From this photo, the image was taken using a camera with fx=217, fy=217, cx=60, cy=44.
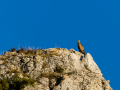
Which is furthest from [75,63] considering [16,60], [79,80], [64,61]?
[16,60]

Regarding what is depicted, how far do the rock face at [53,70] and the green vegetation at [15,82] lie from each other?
0.78ft

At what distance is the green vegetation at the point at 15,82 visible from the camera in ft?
45.6

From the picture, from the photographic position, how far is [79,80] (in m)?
15.7

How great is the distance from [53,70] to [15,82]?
3168 millimetres

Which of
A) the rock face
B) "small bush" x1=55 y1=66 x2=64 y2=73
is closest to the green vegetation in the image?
the rock face

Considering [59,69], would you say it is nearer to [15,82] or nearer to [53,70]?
[53,70]

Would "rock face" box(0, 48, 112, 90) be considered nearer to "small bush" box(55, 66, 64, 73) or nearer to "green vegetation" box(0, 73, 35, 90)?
"small bush" box(55, 66, 64, 73)

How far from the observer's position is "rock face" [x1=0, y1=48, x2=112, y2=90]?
48.2 feet

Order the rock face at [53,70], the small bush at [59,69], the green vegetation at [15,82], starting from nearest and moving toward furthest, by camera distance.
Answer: the green vegetation at [15,82] → the rock face at [53,70] → the small bush at [59,69]

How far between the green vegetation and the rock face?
24cm

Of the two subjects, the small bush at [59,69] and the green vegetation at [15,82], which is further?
the small bush at [59,69]

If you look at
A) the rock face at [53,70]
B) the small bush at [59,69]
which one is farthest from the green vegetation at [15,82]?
the small bush at [59,69]

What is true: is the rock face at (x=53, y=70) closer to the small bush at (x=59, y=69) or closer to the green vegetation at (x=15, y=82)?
the small bush at (x=59, y=69)

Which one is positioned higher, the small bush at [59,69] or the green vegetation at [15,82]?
the small bush at [59,69]
